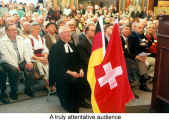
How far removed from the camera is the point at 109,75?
2.81 meters

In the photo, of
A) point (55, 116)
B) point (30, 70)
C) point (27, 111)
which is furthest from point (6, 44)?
point (55, 116)

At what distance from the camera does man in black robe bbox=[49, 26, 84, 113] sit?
11.0ft

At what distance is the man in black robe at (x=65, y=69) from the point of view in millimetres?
3344

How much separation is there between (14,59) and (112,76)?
1348 mm

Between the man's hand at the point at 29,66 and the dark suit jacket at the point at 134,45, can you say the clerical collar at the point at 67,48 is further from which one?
the dark suit jacket at the point at 134,45

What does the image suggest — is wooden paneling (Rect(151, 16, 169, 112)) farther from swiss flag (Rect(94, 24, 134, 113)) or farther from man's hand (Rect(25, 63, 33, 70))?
man's hand (Rect(25, 63, 33, 70))

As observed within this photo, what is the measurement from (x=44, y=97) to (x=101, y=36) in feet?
3.94

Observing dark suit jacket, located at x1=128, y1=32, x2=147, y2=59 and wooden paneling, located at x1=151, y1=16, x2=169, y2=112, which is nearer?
wooden paneling, located at x1=151, y1=16, x2=169, y2=112

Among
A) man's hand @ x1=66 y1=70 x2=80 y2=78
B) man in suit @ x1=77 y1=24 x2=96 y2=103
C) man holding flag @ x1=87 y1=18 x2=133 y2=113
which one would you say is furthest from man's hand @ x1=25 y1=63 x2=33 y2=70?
man holding flag @ x1=87 y1=18 x2=133 y2=113

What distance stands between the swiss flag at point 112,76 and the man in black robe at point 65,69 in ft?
2.04

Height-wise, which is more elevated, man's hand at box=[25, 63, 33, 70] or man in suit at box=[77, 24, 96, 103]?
man in suit at box=[77, 24, 96, 103]

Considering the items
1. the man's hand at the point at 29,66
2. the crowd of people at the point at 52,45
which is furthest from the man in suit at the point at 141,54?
the man's hand at the point at 29,66

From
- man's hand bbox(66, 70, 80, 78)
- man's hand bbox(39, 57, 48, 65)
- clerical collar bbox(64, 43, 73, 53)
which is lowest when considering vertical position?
man's hand bbox(66, 70, 80, 78)

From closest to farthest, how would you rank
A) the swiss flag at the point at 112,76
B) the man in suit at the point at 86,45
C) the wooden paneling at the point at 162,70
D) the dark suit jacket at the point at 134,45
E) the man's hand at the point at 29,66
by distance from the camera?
the swiss flag at the point at 112,76
the wooden paneling at the point at 162,70
the man's hand at the point at 29,66
the man in suit at the point at 86,45
the dark suit jacket at the point at 134,45
